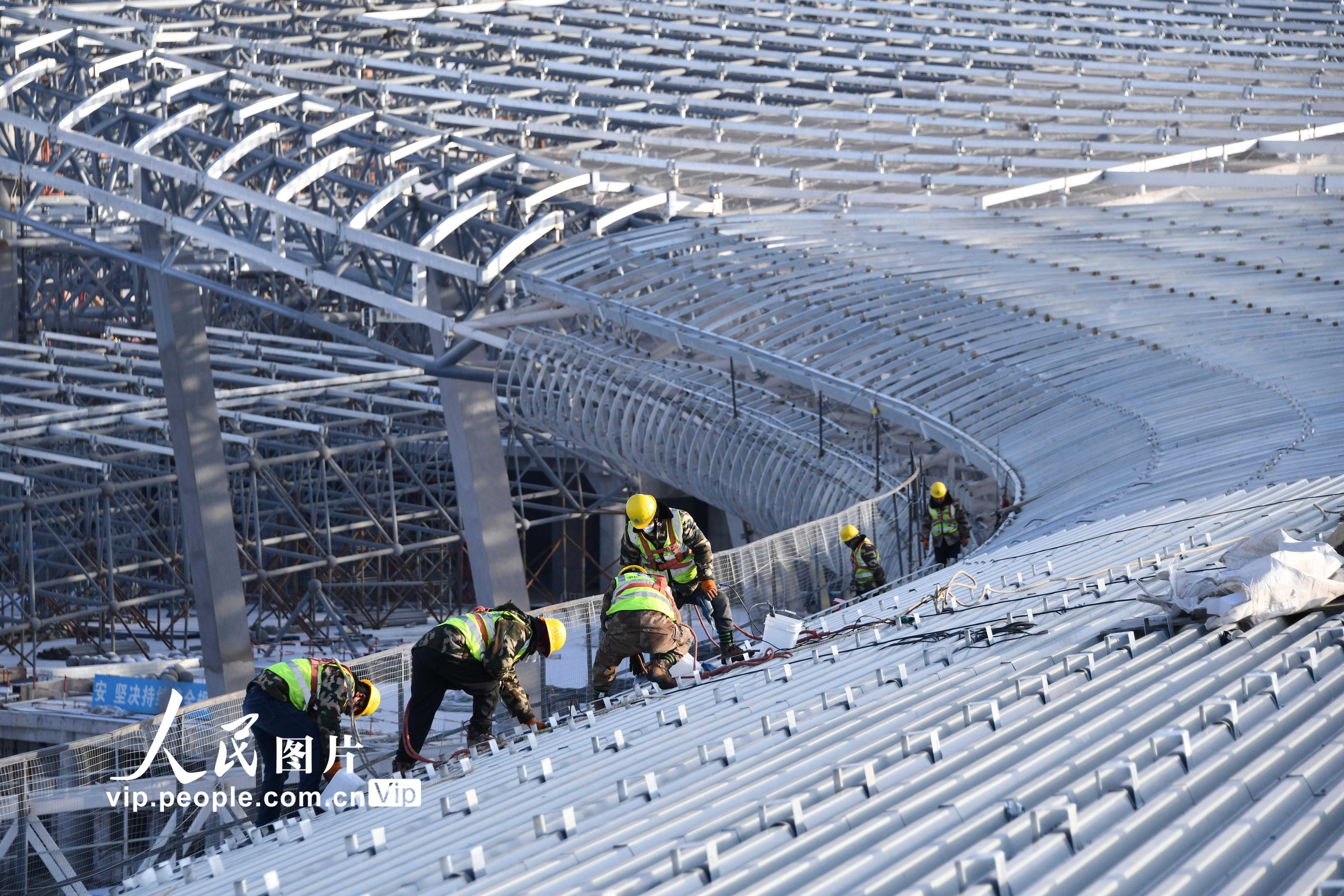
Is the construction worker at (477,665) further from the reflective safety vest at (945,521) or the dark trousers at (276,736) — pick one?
the reflective safety vest at (945,521)

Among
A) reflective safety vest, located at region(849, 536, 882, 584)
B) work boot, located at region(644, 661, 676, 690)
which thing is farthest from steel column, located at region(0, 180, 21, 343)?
work boot, located at region(644, 661, 676, 690)

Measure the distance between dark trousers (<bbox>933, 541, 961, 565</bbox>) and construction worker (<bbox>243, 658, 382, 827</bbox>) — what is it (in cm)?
886

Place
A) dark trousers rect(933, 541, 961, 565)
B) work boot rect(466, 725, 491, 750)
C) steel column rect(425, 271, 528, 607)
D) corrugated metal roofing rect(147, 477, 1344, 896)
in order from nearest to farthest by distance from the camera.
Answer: corrugated metal roofing rect(147, 477, 1344, 896) < work boot rect(466, 725, 491, 750) < dark trousers rect(933, 541, 961, 565) < steel column rect(425, 271, 528, 607)

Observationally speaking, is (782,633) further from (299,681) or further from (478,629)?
(299,681)

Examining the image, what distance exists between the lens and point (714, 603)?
Answer: 42.1 feet

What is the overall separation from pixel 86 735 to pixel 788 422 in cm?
1292

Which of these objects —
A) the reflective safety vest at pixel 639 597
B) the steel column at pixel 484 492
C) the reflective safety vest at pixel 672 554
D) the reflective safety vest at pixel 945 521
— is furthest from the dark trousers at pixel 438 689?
the steel column at pixel 484 492

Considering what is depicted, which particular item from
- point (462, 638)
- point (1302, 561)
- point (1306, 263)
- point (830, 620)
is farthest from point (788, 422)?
point (1302, 561)

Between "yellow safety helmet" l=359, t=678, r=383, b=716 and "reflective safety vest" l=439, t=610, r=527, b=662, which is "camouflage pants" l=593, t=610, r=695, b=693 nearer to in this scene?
"reflective safety vest" l=439, t=610, r=527, b=662

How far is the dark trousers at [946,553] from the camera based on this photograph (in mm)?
17781

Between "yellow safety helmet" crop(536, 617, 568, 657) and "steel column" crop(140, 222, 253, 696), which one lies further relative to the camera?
"steel column" crop(140, 222, 253, 696)

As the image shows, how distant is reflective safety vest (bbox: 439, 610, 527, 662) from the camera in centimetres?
1043

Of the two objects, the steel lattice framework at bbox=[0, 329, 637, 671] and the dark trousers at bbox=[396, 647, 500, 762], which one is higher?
the steel lattice framework at bbox=[0, 329, 637, 671]

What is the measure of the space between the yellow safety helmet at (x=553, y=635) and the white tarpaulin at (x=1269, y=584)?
4.22 m
